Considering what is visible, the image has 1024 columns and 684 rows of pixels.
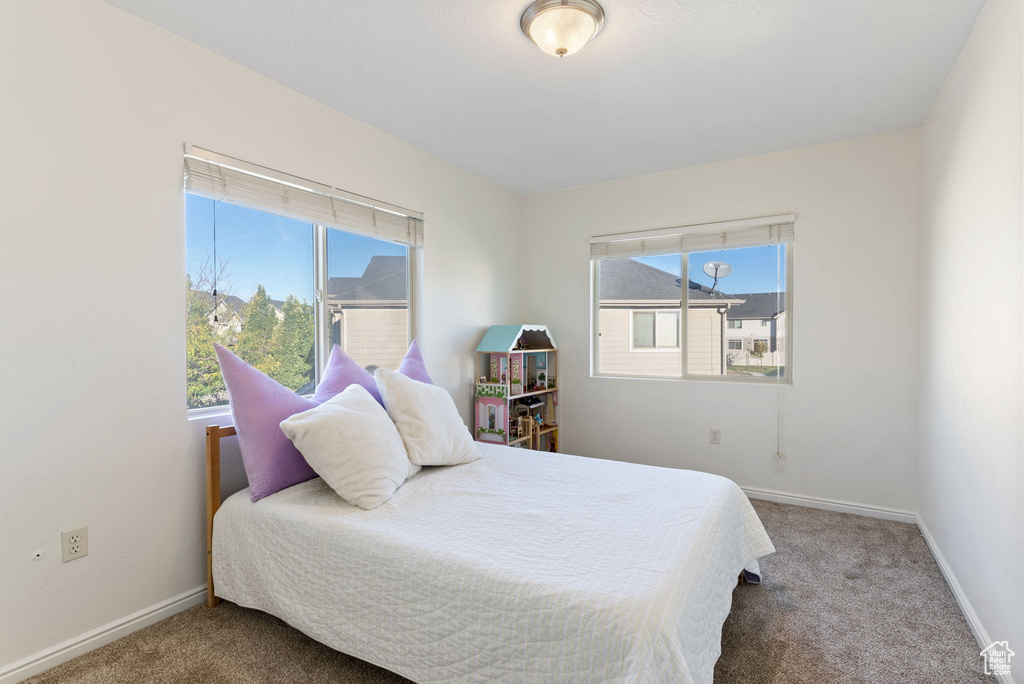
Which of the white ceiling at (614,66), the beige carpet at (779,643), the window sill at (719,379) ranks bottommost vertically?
the beige carpet at (779,643)

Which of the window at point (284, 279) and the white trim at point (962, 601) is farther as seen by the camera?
the window at point (284, 279)

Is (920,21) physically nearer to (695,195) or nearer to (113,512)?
(695,195)

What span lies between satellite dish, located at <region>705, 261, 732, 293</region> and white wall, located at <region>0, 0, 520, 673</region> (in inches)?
115

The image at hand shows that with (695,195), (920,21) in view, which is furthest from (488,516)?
(695,195)

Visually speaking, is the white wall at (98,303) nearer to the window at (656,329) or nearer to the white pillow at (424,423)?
the white pillow at (424,423)

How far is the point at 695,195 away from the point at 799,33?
1602 millimetres

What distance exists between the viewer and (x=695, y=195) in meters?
3.59

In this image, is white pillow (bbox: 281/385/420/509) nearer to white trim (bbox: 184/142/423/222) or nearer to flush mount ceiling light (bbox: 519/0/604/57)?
white trim (bbox: 184/142/423/222)

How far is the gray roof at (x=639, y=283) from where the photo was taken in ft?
12.4

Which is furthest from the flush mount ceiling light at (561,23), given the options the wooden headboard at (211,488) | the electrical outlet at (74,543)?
the electrical outlet at (74,543)

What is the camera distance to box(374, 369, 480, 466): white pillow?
233 cm

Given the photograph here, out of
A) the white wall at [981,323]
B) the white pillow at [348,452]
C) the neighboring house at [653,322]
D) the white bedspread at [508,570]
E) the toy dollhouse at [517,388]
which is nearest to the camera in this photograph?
the white bedspread at [508,570]

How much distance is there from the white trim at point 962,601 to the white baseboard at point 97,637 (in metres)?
3.00

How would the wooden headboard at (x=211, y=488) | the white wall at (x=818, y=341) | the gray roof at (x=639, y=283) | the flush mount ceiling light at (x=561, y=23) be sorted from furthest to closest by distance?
the gray roof at (x=639, y=283) < the white wall at (x=818, y=341) < the wooden headboard at (x=211, y=488) < the flush mount ceiling light at (x=561, y=23)
